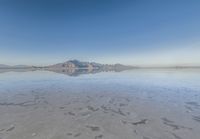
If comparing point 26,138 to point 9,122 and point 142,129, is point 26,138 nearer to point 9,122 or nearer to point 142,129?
point 9,122

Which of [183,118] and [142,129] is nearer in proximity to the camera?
[142,129]

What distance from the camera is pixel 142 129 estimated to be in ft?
17.7

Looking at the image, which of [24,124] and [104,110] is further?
[104,110]

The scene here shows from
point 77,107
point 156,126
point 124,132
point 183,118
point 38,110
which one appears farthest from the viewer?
point 77,107

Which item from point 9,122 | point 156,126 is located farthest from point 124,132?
point 9,122

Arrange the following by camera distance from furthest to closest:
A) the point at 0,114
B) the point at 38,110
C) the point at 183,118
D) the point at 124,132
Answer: the point at 38,110 < the point at 0,114 < the point at 183,118 < the point at 124,132

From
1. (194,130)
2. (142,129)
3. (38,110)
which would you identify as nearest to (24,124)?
(38,110)

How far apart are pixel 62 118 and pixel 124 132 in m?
2.96

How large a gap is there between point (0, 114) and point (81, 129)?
4409 millimetres

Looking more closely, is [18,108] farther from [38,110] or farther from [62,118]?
[62,118]

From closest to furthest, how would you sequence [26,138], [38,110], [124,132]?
[26,138] → [124,132] → [38,110]

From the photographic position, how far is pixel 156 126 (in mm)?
5621

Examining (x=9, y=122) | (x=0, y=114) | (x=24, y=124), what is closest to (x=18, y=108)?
(x=0, y=114)

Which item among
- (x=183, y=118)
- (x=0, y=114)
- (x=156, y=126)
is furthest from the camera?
(x=0, y=114)
